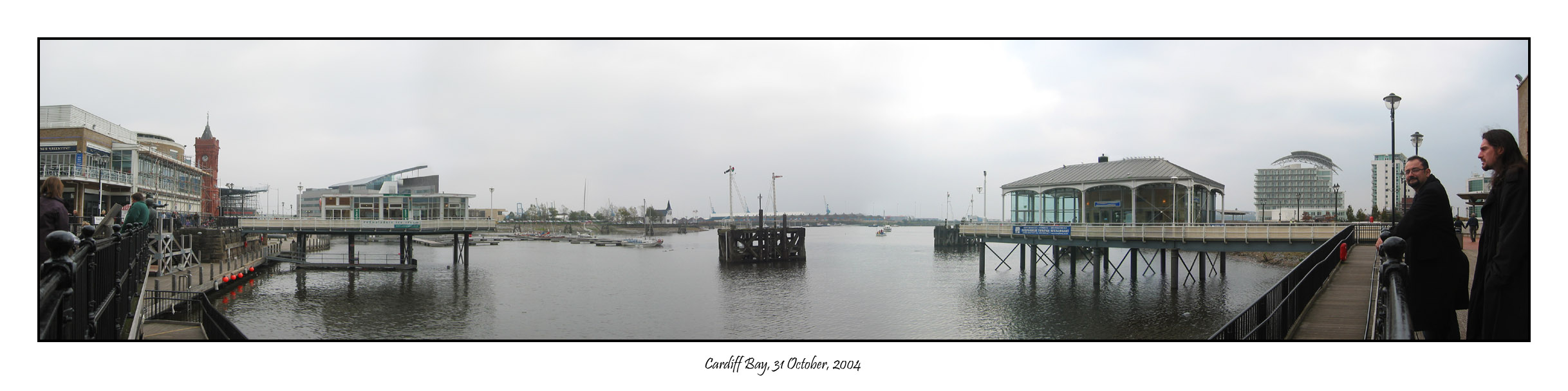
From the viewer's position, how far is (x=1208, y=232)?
2677 cm

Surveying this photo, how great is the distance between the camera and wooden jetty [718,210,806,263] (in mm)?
53688

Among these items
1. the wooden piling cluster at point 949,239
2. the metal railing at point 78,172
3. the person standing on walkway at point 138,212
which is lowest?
the wooden piling cluster at point 949,239

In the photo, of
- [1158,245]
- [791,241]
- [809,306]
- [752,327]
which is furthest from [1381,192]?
[752,327]

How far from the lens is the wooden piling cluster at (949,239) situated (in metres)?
82.0

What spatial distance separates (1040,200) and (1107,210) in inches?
153

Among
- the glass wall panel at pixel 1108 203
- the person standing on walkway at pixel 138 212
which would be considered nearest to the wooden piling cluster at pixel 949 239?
the glass wall panel at pixel 1108 203

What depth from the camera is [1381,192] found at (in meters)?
48.9

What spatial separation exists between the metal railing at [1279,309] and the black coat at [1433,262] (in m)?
2.16

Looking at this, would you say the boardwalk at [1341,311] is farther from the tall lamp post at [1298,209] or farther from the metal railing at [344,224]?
the metal railing at [344,224]

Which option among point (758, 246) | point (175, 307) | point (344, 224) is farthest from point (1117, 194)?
point (344, 224)

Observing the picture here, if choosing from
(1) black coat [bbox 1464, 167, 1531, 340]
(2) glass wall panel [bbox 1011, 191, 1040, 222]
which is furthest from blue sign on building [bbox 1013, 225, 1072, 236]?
(1) black coat [bbox 1464, 167, 1531, 340]

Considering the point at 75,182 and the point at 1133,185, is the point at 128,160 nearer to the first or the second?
the point at 75,182

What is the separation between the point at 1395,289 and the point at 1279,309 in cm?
393

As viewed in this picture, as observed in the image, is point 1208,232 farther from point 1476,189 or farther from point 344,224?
point 344,224
